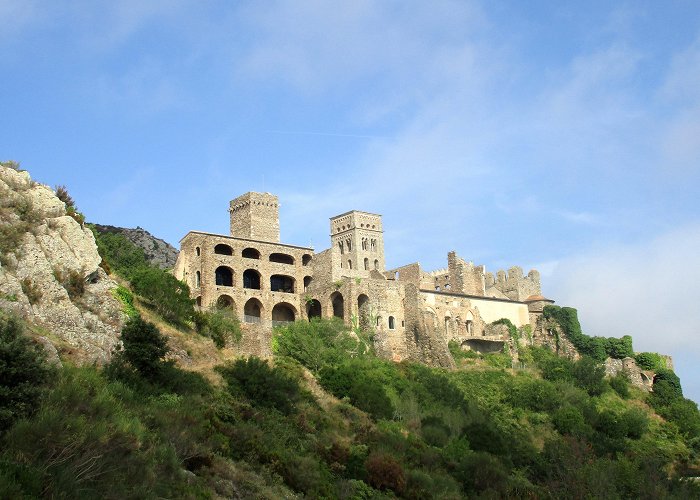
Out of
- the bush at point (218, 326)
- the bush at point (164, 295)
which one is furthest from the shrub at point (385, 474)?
the bush at point (164, 295)

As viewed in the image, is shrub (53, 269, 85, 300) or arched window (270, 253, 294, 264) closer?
shrub (53, 269, 85, 300)

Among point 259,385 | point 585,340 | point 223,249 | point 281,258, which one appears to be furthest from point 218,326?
point 585,340

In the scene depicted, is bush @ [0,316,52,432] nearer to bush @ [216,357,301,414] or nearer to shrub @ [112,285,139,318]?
bush @ [216,357,301,414]

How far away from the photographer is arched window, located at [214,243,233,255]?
64125mm

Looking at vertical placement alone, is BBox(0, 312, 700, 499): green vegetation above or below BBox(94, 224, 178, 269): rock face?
below

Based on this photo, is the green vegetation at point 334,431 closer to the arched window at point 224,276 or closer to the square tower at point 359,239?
the arched window at point 224,276

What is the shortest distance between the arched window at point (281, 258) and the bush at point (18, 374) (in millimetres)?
42008

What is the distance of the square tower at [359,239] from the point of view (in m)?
78.6

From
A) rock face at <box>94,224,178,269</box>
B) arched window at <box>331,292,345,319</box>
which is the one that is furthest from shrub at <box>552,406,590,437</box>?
rock face at <box>94,224,178,269</box>

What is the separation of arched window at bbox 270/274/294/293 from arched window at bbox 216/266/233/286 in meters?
3.71

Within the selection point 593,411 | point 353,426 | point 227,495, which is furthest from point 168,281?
point 593,411

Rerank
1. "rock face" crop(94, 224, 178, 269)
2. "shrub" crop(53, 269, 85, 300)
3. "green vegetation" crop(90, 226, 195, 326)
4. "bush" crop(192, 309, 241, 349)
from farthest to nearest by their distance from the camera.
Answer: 1. "rock face" crop(94, 224, 178, 269)
2. "bush" crop(192, 309, 241, 349)
3. "green vegetation" crop(90, 226, 195, 326)
4. "shrub" crop(53, 269, 85, 300)

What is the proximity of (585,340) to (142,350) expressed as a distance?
4926 centimetres

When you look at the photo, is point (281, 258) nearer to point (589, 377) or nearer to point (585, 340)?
point (589, 377)
